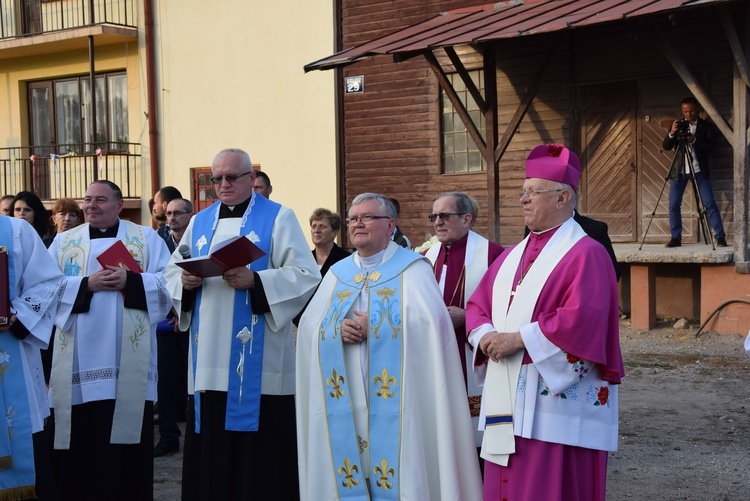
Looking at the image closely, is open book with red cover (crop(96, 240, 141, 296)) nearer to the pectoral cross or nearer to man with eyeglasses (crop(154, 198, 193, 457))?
the pectoral cross

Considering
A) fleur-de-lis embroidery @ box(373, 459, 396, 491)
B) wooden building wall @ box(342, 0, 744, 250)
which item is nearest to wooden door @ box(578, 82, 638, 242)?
wooden building wall @ box(342, 0, 744, 250)

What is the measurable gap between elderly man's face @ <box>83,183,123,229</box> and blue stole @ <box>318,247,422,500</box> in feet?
6.03

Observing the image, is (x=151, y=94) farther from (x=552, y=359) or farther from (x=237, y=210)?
(x=552, y=359)

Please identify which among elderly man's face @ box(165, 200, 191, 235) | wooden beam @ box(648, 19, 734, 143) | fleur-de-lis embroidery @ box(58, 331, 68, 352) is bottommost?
fleur-de-lis embroidery @ box(58, 331, 68, 352)

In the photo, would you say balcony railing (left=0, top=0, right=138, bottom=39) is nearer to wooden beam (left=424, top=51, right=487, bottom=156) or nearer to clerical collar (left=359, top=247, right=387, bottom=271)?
wooden beam (left=424, top=51, right=487, bottom=156)

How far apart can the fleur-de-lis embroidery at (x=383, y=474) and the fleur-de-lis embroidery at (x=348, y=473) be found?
10cm

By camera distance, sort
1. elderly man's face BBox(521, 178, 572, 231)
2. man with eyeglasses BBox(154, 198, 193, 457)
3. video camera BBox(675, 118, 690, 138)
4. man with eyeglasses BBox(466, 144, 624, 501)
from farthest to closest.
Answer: video camera BBox(675, 118, 690, 138), man with eyeglasses BBox(154, 198, 193, 457), elderly man's face BBox(521, 178, 572, 231), man with eyeglasses BBox(466, 144, 624, 501)

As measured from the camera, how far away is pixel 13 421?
4.87 m

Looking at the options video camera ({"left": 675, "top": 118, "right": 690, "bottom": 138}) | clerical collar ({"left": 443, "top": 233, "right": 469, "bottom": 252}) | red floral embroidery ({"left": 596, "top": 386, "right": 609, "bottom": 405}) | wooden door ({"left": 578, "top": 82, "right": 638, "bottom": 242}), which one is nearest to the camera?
red floral embroidery ({"left": 596, "top": 386, "right": 609, "bottom": 405})

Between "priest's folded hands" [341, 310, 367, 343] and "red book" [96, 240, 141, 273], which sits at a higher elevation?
"red book" [96, 240, 141, 273]

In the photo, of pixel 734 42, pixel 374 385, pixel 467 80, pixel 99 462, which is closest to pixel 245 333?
pixel 374 385

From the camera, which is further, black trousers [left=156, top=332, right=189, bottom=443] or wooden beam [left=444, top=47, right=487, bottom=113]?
wooden beam [left=444, top=47, right=487, bottom=113]

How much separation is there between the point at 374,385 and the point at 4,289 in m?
1.96

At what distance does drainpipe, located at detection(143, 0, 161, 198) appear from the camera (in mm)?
18156
